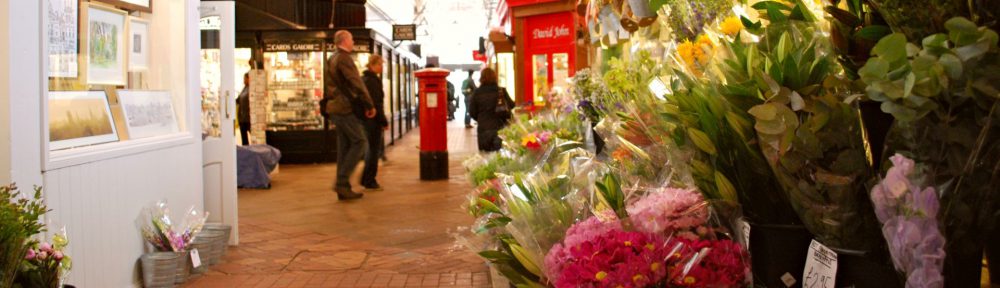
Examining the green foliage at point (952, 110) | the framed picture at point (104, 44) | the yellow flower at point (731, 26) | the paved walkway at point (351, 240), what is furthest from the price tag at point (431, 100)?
the green foliage at point (952, 110)

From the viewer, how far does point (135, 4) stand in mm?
5898

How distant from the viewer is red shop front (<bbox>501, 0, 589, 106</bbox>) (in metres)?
12.5

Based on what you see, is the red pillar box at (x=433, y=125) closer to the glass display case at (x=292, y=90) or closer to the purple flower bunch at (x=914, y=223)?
the glass display case at (x=292, y=90)

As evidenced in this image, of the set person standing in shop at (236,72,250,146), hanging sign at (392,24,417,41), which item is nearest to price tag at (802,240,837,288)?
person standing in shop at (236,72,250,146)

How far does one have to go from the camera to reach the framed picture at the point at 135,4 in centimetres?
568

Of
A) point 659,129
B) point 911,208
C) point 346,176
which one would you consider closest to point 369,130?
point 346,176

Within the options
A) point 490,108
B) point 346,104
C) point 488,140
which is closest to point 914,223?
point 346,104

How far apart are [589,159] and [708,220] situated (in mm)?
1128

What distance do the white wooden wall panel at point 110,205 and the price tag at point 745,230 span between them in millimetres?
3184

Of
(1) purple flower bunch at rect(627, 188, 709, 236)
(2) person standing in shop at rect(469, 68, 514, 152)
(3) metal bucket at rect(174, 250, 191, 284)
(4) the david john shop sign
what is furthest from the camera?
(2) person standing in shop at rect(469, 68, 514, 152)

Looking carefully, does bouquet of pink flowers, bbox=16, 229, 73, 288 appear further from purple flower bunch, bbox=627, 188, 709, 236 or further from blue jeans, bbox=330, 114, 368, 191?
blue jeans, bbox=330, 114, 368, 191

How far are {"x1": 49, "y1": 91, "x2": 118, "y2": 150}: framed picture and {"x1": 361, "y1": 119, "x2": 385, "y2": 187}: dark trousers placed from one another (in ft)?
17.0

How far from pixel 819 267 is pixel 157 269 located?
4347 mm

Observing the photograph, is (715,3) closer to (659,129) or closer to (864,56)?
(659,129)
